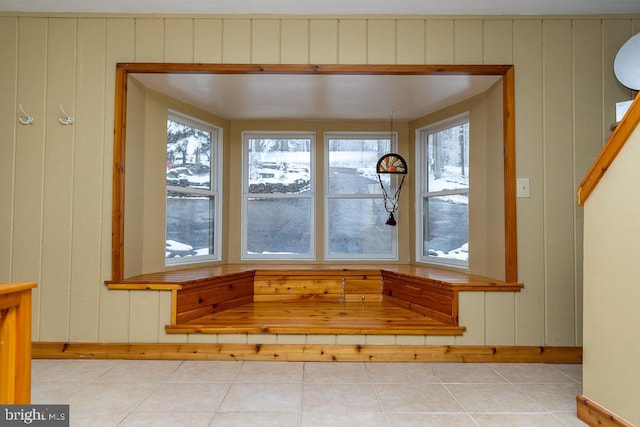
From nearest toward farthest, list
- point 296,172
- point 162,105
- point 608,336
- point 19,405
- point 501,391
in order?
1. point 19,405
2. point 608,336
3. point 501,391
4. point 162,105
5. point 296,172

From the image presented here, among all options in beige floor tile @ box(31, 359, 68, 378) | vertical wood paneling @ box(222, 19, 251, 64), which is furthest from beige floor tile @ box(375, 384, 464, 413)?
vertical wood paneling @ box(222, 19, 251, 64)

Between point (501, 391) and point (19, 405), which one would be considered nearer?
point (19, 405)

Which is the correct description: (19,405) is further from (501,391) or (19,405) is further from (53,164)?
(501,391)

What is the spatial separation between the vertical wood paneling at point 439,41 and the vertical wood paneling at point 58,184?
8.38ft

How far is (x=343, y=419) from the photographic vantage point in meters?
1.96

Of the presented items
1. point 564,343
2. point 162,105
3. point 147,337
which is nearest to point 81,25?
point 162,105

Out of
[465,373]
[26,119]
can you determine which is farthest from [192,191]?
[465,373]

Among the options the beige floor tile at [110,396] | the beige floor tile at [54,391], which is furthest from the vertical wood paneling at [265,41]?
the beige floor tile at [54,391]

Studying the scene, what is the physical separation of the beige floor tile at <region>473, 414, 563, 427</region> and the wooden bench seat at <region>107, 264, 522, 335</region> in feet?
2.74

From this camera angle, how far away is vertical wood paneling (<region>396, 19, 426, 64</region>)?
293 centimetres

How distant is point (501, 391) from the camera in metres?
2.32

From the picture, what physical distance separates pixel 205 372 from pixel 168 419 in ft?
2.12

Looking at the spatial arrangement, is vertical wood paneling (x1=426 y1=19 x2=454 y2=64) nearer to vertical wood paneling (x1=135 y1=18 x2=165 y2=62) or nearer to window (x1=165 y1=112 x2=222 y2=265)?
vertical wood paneling (x1=135 y1=18 x2=165 y2=62)

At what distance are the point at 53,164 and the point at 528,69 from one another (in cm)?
346
